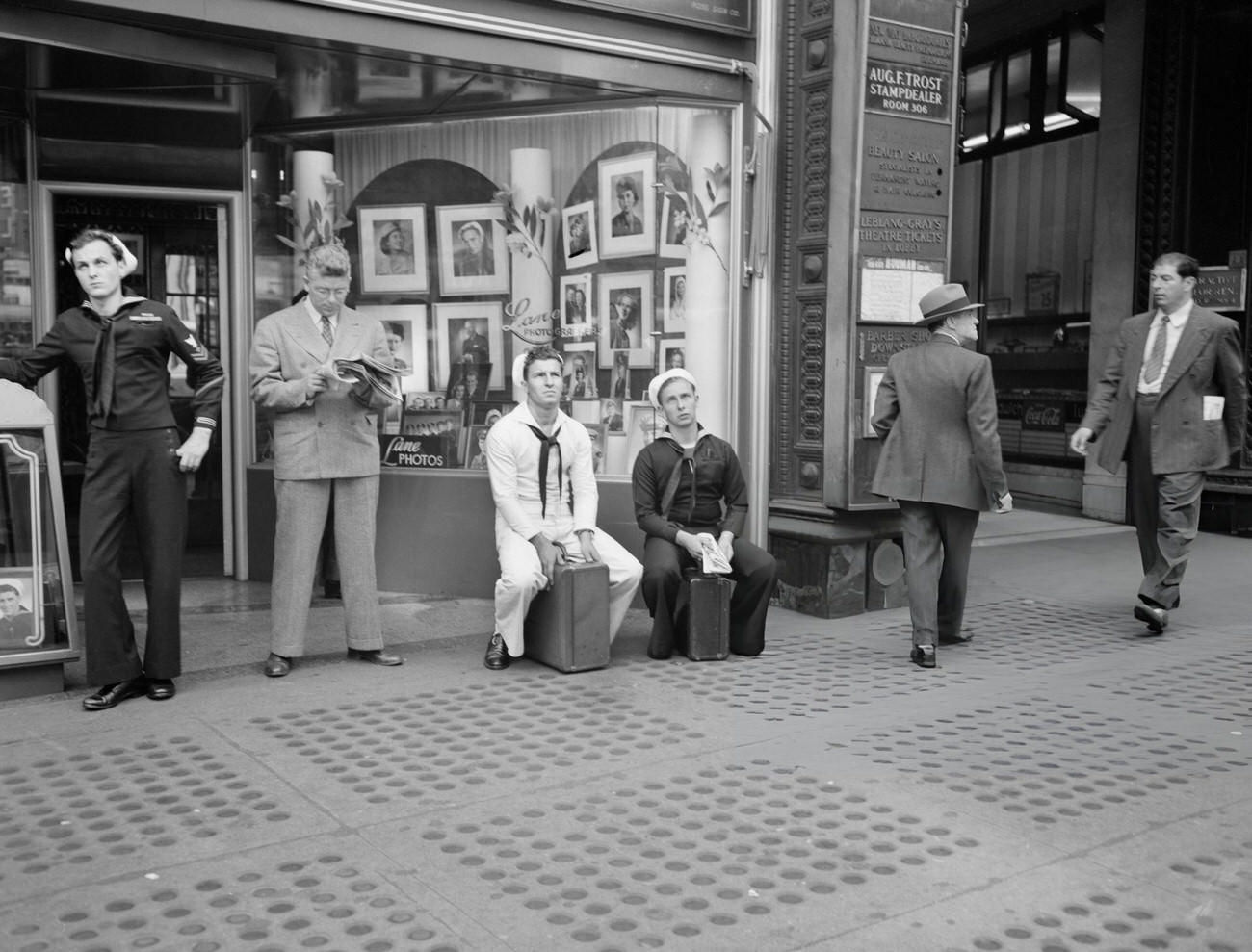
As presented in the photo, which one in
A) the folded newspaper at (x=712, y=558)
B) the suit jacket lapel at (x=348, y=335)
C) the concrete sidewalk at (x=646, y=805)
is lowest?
the concrete sidewalk at (x=646, y=805)

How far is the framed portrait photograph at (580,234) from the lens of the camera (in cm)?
736

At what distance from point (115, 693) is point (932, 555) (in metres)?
3.69

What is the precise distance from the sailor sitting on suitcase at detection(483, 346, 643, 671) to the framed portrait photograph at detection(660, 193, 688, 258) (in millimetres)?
1587

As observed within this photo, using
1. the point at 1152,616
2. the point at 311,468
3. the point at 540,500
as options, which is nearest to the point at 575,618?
the point at 540,500

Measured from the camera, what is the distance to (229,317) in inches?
302

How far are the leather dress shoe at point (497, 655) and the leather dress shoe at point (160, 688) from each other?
136 centimetres

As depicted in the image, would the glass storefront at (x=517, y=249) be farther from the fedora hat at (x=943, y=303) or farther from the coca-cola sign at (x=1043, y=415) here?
the coca-cola sign at (x=1043, y=415)

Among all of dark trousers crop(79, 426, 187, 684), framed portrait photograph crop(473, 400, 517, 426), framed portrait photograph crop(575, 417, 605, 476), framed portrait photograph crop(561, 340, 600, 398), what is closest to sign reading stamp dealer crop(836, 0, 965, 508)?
framed portrait photograph crop(575, 417, 605, 476)

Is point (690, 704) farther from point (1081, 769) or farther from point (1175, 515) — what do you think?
point (1175, 515)

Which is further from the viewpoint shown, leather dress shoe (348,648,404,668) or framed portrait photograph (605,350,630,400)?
framed portrait photograph (605,350,630,400)

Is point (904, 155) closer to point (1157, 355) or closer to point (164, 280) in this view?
point (1157, 355)

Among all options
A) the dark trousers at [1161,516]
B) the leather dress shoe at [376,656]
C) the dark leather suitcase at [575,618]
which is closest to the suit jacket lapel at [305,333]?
the leather dress shoe at [376,656]

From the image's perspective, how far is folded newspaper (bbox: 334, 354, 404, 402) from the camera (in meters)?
5.50

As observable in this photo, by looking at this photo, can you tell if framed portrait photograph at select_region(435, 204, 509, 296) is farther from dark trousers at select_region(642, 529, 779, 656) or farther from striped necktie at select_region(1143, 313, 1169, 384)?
striped necktie at select_region(1143, 313, 1169, 384)
